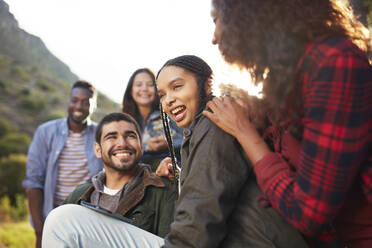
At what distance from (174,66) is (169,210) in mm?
1136

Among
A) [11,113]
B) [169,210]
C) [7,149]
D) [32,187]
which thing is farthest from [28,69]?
[169,210]

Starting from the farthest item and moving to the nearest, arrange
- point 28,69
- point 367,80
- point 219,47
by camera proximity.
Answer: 1. point 28,69
2. point 219,47
3. point 367,80

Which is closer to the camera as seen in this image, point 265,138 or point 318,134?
point 318,134

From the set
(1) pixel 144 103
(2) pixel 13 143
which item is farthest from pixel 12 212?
(1) pixel 144 103

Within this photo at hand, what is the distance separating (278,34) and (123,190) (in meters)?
1.98

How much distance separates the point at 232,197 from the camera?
1526mm

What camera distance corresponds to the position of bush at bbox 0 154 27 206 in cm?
1424

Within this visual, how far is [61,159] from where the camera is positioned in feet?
15.2

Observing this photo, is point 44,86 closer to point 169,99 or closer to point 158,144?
point 158,144

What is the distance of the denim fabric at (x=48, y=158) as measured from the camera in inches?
177

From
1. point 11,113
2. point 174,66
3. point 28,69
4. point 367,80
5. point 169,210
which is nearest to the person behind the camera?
point 367,80

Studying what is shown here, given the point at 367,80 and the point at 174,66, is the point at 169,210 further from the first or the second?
the point at 367,80

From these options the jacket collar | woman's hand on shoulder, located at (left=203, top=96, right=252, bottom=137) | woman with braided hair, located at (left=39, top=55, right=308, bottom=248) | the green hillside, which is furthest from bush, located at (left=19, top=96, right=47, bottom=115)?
woman's hand on shoulder, located at (left=203, top=96, right=252, bottom=137)

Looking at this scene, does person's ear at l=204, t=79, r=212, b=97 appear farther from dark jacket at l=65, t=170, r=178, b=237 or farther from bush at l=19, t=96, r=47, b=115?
bush at l=19, t=96, r=47, b=115
